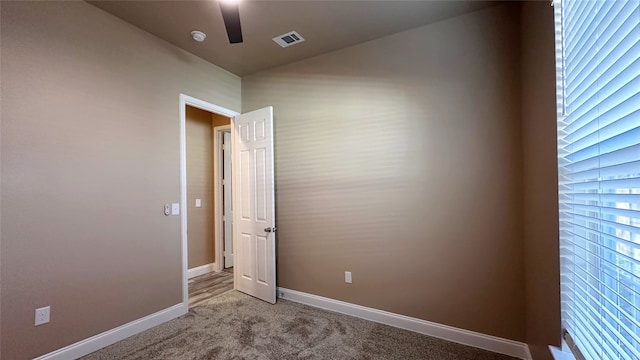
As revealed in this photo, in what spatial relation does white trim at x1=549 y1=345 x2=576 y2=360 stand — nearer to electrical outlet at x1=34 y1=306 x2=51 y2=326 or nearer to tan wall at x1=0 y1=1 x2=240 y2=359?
tan wall at x1=0 y1=1 x2=240 y2=359

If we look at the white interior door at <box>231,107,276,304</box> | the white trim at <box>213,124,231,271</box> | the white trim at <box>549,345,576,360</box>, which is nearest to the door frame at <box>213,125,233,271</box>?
the white trim at <box>213,124,231,271</box>

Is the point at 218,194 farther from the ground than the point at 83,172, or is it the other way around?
the point at 83,172

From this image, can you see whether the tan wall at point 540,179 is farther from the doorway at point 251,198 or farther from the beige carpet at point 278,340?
the doorway at point 251,198

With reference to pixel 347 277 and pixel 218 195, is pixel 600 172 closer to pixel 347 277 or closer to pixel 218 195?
pixel 347 277

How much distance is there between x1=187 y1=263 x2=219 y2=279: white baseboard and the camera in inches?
157

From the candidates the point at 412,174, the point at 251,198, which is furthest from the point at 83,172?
the point at 412,174

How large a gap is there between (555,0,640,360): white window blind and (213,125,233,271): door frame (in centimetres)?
421

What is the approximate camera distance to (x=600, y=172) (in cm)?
90

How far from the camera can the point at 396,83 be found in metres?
2.57

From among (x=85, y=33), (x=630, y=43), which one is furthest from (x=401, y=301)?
(x=85, y=33)

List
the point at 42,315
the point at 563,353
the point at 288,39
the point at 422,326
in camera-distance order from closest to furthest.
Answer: the point at 563,353
the point at 42,315
the point at 422,326
the point at 288,39

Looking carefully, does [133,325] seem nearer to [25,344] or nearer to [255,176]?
[25,344]

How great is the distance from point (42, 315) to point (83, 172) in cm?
109

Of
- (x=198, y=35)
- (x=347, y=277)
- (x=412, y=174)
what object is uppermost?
(x=198, y=35)
